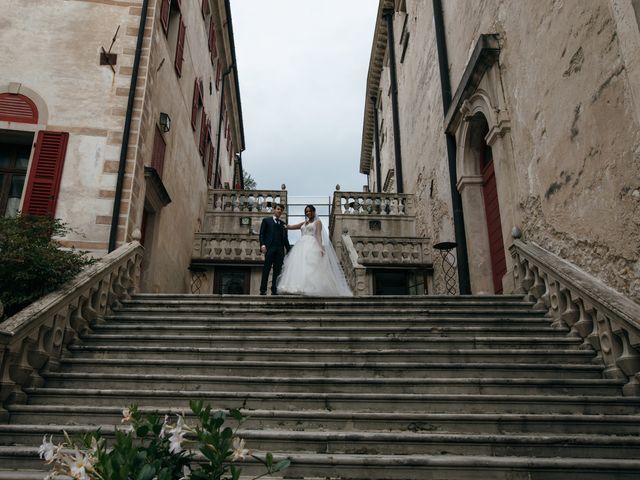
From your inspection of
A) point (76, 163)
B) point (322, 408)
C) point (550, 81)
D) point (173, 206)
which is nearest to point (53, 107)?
point (76, 163)

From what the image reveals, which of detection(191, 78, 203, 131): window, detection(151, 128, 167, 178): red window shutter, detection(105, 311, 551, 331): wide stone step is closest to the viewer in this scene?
detection(105, 311, 551, 331): wide stone step

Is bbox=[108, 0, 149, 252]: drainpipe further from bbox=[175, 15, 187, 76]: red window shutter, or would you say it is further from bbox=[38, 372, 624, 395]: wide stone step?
bbox=[38, 372, 624, 395]: wide stone step

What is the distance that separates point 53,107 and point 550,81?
8340 mm

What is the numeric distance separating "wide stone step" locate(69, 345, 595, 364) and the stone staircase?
1 centimetres

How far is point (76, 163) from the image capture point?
885cm

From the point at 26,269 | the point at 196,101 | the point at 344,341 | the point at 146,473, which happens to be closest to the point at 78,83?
the point at 26,269

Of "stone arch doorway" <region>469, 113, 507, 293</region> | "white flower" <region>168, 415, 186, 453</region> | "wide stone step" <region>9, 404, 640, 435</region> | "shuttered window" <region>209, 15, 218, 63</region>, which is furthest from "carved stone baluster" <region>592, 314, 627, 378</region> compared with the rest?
"shuttered window" <region>209, 15, 218, 63</region>

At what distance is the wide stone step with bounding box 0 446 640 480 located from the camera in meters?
3.59

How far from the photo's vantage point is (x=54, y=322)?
5.39m

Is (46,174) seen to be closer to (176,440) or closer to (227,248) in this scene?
(227,248)

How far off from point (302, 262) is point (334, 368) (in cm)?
341

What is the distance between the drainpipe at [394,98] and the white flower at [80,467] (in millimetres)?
17291

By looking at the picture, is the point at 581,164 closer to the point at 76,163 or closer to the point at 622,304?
the point at 622,304

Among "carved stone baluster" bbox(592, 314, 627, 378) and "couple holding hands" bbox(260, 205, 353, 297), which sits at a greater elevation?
"couple holding hands" bbox(260, 205, 353, 297)
